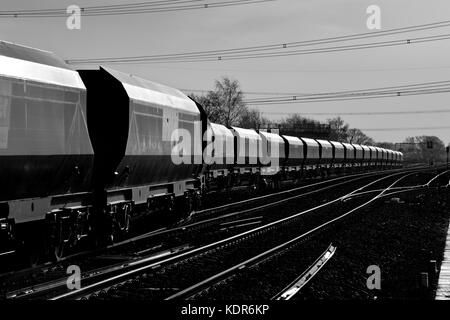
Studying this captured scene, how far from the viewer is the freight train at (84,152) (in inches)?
415

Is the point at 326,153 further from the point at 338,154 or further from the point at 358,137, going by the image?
the point at 358,137

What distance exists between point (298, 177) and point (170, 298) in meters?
40.8

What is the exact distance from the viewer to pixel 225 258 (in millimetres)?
13422

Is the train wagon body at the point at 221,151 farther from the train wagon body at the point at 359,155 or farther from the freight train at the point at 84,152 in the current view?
the train wagon body at the point at 359,155

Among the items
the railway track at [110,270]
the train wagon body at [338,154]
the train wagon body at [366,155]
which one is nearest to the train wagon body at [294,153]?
the train wagon body at [338,154]

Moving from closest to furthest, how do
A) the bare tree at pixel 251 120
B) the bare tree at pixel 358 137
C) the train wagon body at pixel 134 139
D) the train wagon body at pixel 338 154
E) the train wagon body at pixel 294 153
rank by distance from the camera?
1. the train wagon body at pixel 134 139
2. the train wagon body at pixel 294 153
3. the train wagon body at pixel 338 154
4. the bare tree at pixel 251 120
5. the bare tree at pixel 358 137

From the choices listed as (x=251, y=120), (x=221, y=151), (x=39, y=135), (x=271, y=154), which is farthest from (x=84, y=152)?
(x=251, y=120)

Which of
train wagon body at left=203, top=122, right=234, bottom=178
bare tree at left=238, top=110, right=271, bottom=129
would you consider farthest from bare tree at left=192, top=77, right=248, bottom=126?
train wagon body at left=203, top=122, right=234, bottom=178

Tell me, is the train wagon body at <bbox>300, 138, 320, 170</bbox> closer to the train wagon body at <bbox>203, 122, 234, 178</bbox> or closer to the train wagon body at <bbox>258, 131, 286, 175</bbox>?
the train wagon body at <bbox>258, 131, 286, 175</bbox>

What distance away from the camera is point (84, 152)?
500 inches

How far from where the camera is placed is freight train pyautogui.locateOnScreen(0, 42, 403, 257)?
1053 centimetres

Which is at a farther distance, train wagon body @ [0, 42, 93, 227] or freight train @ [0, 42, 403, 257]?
freight train @ [0, 42, 403, 257]
